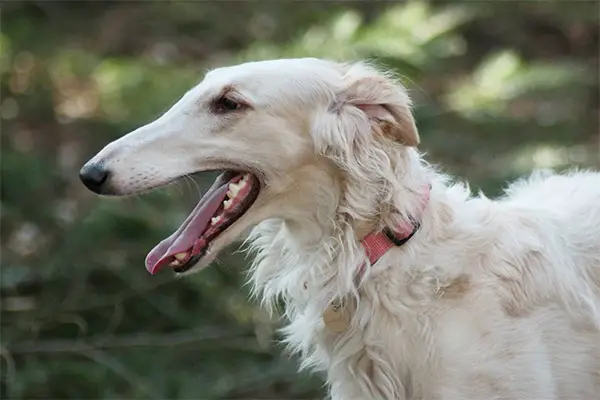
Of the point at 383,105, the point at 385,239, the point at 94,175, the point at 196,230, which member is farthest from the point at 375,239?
the point at 94,175

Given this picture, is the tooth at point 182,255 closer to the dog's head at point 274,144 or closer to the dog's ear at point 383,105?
the dog's head at point 274,144

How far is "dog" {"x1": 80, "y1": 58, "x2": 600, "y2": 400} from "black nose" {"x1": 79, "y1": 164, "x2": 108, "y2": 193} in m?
0.01

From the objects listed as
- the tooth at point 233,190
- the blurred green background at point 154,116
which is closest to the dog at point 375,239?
the tooth at point 233,190

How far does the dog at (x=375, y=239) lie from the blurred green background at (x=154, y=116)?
1744 mm

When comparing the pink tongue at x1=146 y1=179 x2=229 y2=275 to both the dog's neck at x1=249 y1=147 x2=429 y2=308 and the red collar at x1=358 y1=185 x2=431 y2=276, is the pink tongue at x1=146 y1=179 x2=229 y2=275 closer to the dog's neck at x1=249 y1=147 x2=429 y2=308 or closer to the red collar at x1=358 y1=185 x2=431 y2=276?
the dog's neck at x1=249 y1=147 x2=429 y2=308

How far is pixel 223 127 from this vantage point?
3129 mm

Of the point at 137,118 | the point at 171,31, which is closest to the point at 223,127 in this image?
the point at 137,118

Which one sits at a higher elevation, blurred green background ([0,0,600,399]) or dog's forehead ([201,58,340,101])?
dog's forehead ([201,58,340,101])

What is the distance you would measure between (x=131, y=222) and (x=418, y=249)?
3.12 meters

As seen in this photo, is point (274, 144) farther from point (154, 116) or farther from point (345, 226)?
point (154, 116)

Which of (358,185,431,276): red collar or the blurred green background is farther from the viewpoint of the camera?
the blurred green background

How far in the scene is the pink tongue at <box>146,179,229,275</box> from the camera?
125 inches

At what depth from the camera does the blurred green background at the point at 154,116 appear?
5.59m

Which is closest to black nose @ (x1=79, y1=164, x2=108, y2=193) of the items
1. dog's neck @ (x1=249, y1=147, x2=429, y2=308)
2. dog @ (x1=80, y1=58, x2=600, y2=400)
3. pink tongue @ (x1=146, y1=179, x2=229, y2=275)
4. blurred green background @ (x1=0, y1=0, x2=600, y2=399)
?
dog @ (x1=80, y1=58, x2=600, y2=400)
